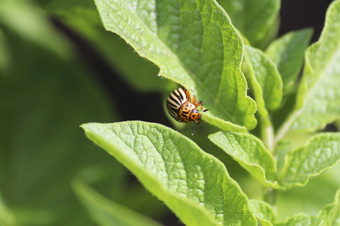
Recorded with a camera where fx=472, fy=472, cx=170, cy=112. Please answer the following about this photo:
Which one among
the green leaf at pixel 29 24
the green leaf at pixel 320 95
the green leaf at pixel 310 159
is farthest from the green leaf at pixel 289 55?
the green leaf at pixel 29 24

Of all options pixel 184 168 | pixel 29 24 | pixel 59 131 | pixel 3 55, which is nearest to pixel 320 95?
pixel 184 168

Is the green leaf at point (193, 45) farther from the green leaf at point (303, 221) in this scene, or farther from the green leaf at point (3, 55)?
the green leaf at point (3, 55)

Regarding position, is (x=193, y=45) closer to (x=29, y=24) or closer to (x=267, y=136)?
(x=267, y=136)

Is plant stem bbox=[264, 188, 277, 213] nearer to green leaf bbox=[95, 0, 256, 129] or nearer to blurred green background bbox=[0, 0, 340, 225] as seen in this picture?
green leaf bbox=[95, 0, 256, 129]

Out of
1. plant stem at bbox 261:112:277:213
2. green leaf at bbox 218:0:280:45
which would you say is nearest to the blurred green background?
green leaf at bbox 218:0:280:45

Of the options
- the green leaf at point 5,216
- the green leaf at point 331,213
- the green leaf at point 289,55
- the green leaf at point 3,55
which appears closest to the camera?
the green leaf at point 331,213

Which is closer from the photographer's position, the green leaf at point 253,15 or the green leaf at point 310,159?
the green leaf at point 310,159
